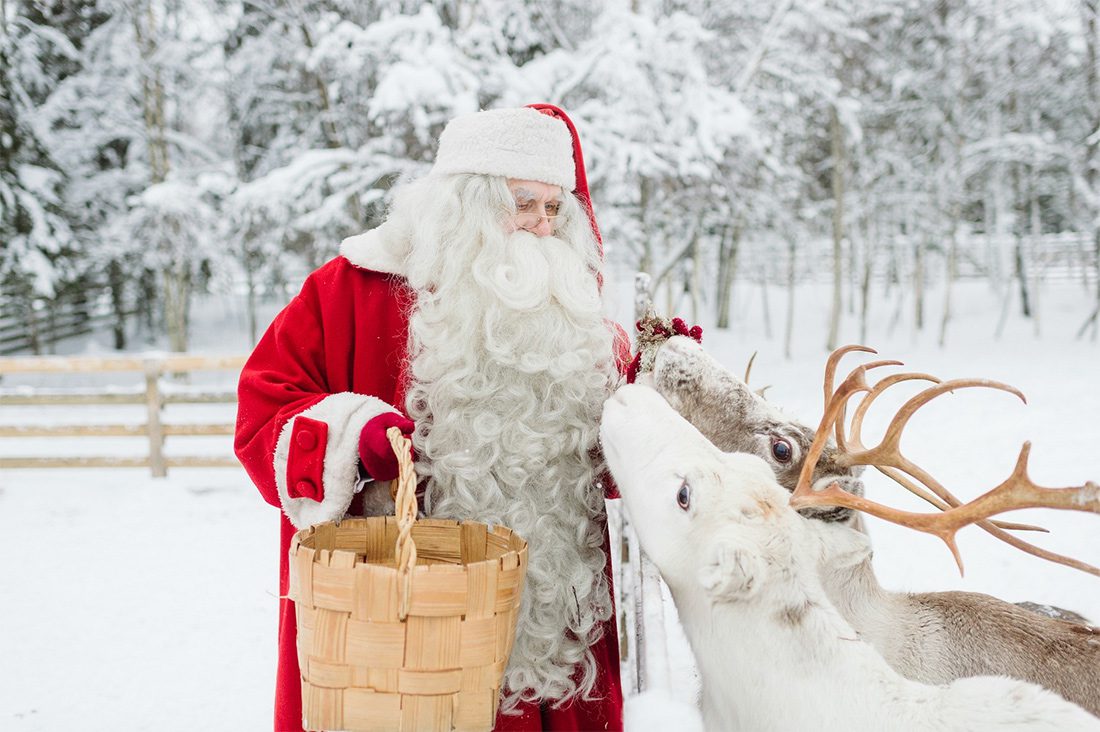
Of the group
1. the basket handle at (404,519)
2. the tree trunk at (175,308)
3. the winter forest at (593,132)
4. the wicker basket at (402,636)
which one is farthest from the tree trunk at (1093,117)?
the tree trunk at (175,308)

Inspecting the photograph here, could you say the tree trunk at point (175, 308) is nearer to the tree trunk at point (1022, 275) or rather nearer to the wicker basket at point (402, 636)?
the wicker basket at point (402, 636)

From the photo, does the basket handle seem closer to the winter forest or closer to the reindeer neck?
the reindeer neck

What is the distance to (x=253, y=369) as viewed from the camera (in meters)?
1.91

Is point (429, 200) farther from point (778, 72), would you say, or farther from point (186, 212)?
point (186, 212)

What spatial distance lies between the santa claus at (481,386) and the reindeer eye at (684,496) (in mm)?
307

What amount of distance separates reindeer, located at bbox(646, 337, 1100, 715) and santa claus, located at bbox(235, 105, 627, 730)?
0.86ft

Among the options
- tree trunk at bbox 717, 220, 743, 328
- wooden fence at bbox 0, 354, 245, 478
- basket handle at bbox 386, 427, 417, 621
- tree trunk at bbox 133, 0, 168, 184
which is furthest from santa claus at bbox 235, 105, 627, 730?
tree trunk at bbox 717, 220, 743, 328

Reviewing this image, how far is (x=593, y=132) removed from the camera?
7.42 meters

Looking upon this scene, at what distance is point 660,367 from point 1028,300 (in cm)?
1678

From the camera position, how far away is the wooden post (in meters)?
7.42

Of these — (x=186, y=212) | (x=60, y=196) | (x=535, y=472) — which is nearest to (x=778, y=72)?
(x=186, y=212)

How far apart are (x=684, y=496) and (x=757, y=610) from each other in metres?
0.25

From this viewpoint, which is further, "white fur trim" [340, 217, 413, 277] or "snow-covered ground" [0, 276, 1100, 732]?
"snow-covered ground" [0, 276, 1100, 732]

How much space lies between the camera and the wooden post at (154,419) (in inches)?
292
